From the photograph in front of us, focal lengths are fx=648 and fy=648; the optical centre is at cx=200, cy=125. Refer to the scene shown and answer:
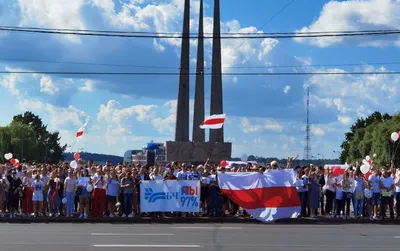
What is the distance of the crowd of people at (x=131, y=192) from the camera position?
24391 millimetres

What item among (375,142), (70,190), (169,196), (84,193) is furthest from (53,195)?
(375,142)

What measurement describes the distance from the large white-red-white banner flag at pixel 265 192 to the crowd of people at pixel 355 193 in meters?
0.63

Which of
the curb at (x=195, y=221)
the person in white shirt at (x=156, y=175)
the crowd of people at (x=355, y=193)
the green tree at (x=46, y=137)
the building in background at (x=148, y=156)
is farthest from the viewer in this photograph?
the green tree at (x=46, y=137)

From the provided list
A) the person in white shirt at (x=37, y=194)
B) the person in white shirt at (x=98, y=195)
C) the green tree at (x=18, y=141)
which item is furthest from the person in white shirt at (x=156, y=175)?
the green tree at (x=18, y=141)

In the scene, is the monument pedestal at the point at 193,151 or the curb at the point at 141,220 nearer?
the curb at the point at 141,220

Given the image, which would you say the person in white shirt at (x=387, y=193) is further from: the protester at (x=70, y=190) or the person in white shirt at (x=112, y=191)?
the protester at (x=70, y=190)

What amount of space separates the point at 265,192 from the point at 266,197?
20cm

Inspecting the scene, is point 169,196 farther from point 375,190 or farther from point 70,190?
point 375,190

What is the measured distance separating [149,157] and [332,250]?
39.5 meters

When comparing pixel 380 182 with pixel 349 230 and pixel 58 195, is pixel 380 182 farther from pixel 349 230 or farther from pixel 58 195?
pixel 58 195

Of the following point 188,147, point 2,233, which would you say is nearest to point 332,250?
point 2,233

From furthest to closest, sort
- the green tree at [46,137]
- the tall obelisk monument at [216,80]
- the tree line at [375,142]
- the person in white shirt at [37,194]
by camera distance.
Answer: the green tree at [46,137], the tree line at [375,142], the tall obelisk monument at [216,80], the person in white shirt at [37,194]

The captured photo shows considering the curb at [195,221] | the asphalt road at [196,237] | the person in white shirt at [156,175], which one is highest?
the person in white shirt at [156,175]

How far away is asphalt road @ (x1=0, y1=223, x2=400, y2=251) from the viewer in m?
14.9
